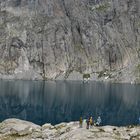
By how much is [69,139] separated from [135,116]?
80.6 m

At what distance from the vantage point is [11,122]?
176ft

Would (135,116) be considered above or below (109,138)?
below

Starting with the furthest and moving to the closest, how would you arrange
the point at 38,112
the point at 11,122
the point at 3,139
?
the point at 38,112 → the point at 11,122 → the point at 3,139

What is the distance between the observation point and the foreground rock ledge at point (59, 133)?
43625 mm

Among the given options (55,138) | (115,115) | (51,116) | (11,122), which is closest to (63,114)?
(51,116)

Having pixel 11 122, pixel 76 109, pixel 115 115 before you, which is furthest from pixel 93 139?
pixel 76 109

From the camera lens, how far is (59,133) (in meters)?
48.2

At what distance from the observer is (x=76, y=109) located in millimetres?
134500

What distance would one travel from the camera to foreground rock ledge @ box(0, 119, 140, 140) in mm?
43625

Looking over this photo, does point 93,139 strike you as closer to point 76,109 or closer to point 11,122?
point 11,122

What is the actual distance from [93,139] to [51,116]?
76.0 m

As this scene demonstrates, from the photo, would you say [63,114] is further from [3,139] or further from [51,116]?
[3,139]

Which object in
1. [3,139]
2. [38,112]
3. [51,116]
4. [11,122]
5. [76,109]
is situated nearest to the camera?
[3,139]

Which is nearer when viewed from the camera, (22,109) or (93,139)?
(93,139)
